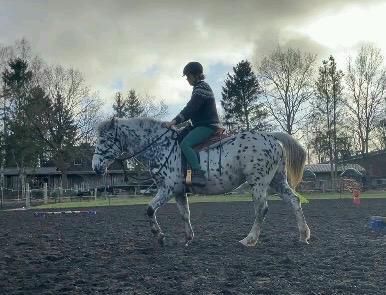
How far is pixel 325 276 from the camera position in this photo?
→ 5.54 metres

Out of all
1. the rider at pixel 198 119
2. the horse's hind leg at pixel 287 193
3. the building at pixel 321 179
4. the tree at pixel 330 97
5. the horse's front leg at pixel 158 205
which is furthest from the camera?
the tree at pixel 330 97

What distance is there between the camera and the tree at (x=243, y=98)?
59812 millimetres

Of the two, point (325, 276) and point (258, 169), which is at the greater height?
point (258, 169)

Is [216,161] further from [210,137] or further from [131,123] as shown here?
[131,123]

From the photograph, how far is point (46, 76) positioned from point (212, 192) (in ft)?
179

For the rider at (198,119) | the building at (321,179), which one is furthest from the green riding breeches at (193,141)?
the building at (321,179)

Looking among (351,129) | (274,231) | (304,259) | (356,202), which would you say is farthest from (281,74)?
(304,259)

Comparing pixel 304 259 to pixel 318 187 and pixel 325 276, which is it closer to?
pixel 325 276

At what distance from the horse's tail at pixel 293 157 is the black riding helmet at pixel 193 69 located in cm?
197

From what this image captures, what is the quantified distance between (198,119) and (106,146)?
1.91 metres

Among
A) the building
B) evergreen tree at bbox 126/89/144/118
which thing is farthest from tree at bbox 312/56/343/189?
evergreen tree at bbox 126/89/144/118

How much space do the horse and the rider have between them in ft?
0.64

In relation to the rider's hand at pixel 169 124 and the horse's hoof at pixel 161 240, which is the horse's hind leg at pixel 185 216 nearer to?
the horse's hoof at pixel 161 240

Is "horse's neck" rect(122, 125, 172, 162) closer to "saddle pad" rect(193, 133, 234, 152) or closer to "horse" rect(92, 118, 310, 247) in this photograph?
"horse" rect(92, 118, 310, 247)
